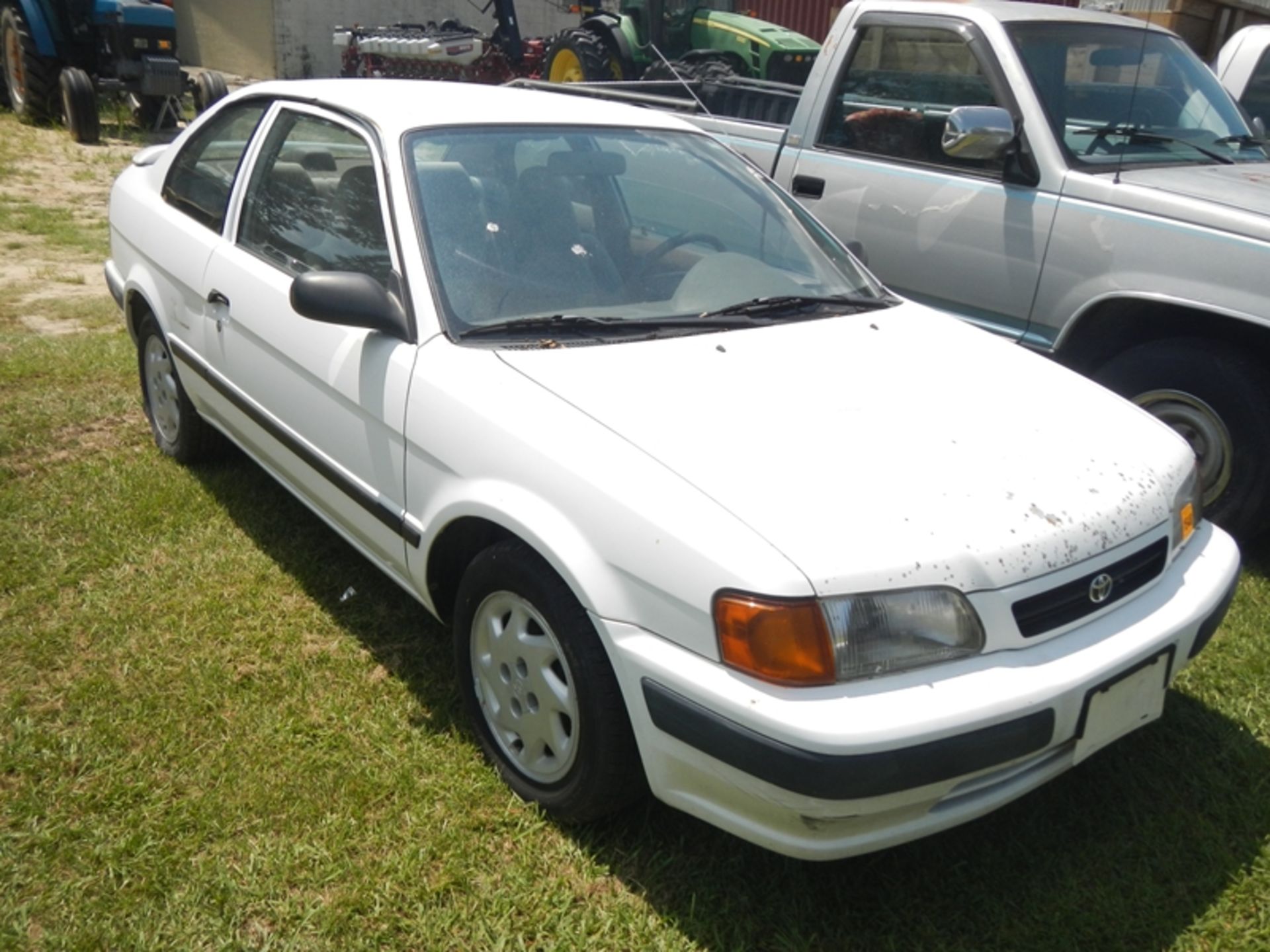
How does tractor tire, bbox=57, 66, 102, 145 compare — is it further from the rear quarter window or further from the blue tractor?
the rear quarter window

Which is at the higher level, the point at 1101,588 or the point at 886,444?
the point at 886,444

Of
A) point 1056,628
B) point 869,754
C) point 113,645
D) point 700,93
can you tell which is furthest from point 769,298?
point 700,93

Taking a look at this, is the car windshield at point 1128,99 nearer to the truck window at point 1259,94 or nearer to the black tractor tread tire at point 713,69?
the truck window at point 1259,94

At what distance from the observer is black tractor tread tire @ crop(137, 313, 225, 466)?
4.32 m

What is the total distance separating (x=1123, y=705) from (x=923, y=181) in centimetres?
280

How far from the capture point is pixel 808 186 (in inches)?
196

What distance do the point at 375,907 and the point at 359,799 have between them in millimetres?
365

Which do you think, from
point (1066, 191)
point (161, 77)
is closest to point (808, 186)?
point (1066, 191)

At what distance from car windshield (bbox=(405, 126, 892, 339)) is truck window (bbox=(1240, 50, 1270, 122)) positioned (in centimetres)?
414

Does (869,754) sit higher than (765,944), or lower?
higher

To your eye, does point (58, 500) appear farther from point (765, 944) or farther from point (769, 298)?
point (765, 944)

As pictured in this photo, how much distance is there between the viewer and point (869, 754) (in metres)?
2.04

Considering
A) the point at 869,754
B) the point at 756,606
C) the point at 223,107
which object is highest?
the point at 223,107

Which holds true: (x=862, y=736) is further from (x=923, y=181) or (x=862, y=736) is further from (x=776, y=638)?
(x=923, y=181)
